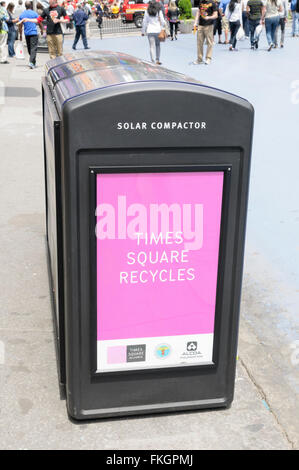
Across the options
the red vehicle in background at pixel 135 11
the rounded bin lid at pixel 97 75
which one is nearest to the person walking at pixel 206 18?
the rounded bin lid at pixel 97 75

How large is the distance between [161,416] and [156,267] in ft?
2.80

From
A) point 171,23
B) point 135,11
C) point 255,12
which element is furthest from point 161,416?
point 135,11

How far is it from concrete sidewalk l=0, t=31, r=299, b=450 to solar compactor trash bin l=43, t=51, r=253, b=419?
0.48 feet

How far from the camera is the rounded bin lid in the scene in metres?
2.97

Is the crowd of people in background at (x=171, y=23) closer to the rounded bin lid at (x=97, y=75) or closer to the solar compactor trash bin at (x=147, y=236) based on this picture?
the rounded bin lid at (x=97, y=75)

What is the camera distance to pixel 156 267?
3.12m

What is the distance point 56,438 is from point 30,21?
18.1 m

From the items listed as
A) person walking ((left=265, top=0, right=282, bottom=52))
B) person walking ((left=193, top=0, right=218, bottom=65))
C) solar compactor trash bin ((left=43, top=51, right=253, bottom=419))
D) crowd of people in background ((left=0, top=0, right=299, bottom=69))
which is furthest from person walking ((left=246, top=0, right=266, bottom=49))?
solar compactor trash bin ((left=43, top=51, right=253, bottom=419))

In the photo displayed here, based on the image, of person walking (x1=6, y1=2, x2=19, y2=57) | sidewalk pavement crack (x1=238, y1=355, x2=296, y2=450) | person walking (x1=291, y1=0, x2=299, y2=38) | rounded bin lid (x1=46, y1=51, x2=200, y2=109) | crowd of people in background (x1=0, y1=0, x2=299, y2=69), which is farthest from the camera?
person walking (x1=291, y1=0, x2=299, y2=38)

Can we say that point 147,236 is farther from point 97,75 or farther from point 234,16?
point 234,16

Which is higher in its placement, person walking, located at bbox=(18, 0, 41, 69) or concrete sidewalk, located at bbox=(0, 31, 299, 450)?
person walking, located at bbox=(18, 0, 41, 69)

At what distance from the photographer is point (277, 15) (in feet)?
72.1

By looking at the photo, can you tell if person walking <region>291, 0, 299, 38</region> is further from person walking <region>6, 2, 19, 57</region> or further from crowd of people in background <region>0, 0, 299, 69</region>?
person walking <region>6, 2, 19, 57</region>
